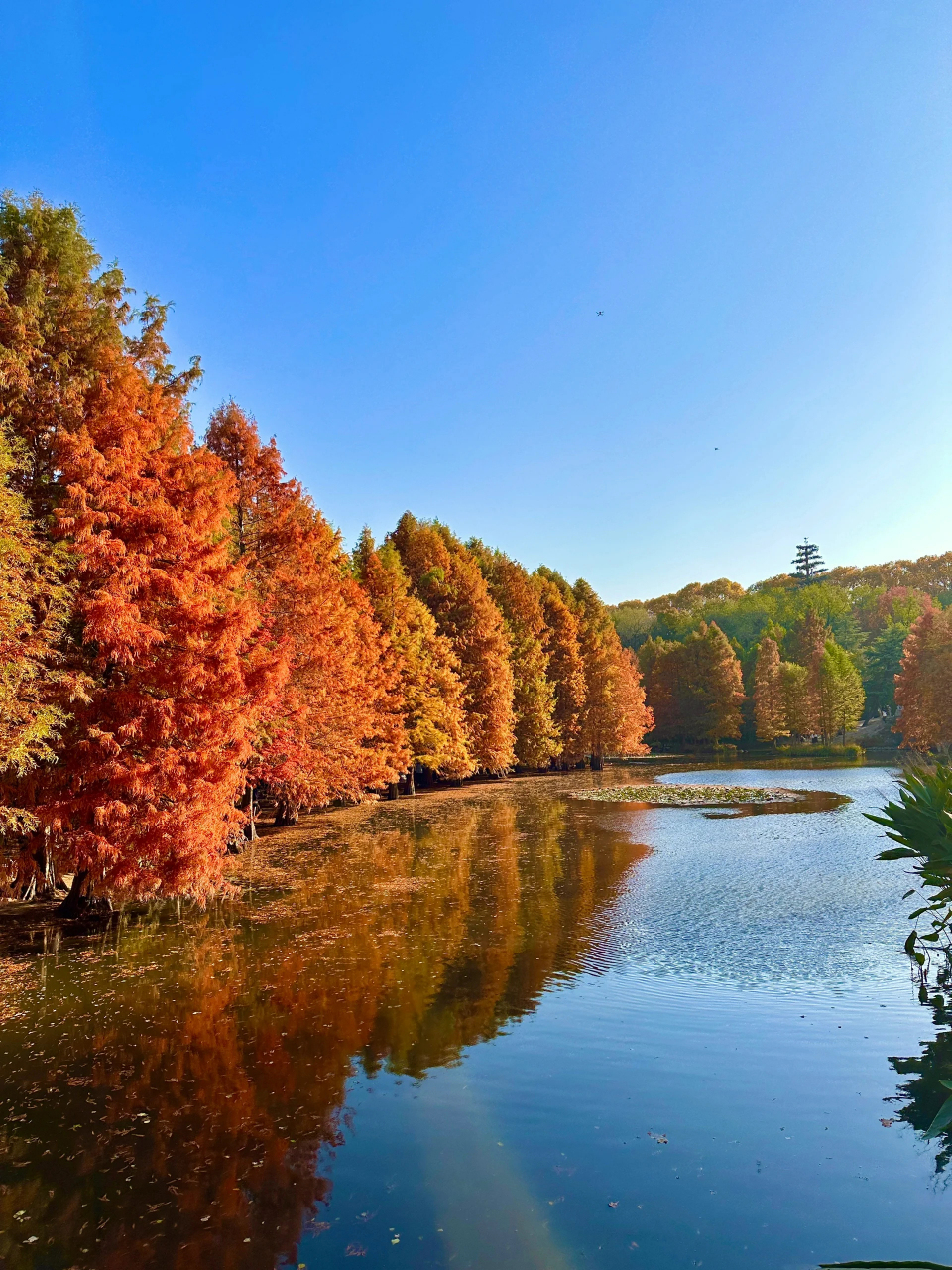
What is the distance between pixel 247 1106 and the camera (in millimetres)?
7816

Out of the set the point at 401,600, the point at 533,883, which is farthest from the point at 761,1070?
the point at 401,600

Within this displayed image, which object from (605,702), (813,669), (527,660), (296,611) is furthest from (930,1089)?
(813,669)

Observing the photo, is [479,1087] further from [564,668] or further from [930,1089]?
[564,668]

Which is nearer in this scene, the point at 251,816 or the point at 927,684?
the point at 251,816

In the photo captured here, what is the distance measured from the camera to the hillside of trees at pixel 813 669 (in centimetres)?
5709

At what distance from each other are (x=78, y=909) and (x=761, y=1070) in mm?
14285

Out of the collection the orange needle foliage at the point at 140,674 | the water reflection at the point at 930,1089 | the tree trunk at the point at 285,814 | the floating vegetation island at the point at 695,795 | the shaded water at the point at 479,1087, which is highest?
the orange needle foliage at the point at 140,674

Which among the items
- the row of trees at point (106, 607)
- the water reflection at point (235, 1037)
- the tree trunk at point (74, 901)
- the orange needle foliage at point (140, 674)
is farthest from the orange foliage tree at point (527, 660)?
the orange needle foliage at point (140, 674)

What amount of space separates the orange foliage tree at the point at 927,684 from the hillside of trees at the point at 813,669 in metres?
0.09

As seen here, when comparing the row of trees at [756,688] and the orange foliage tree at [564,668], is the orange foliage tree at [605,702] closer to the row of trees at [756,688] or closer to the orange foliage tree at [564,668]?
the orange foliage tree at [564,668]

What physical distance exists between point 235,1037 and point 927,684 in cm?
5651

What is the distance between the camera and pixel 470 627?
169 feet

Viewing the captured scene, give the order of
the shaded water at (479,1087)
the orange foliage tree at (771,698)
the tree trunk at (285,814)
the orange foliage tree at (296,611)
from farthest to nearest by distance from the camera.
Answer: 1. the orange foliage tree at (771,698)
2. the tree trunk at (285,814)
3. the orange foliage tree at (296,611)
4. the shaded water at (479,1087)

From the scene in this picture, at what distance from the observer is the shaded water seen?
5.69 m
